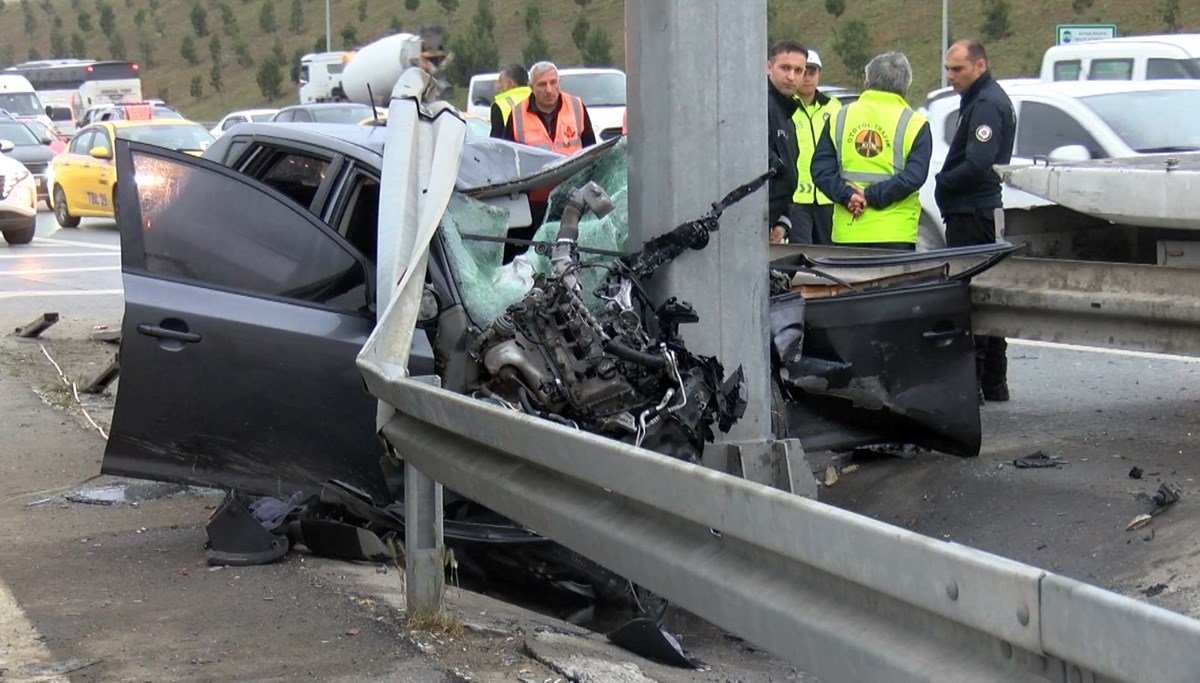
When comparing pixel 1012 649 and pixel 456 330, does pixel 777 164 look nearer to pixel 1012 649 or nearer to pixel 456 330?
pixel 456 330

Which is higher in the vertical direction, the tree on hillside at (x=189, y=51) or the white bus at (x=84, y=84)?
the tree on hillside at (x=189, y=51)

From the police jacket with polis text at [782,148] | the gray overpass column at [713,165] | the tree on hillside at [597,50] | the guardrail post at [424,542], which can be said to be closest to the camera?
the guardrail post at [424,542]

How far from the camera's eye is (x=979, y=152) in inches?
323

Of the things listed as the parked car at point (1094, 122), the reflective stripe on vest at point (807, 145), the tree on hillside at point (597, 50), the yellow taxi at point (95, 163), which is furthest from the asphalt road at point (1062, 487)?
the tree on hillside at point (597, 50)

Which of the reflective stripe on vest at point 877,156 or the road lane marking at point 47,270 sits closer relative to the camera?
the reflective stripe on vest at point 877,156

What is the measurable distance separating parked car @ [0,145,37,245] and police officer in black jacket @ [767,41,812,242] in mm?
12858

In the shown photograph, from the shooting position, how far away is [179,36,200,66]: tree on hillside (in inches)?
3027

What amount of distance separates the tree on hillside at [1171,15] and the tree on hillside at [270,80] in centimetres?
3716

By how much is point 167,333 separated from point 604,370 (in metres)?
Answer: 1.59

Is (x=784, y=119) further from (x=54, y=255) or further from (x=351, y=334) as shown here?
(x=54, y=255)

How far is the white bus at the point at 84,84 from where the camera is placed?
50938 millimetres

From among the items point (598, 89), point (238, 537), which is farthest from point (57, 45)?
point (238, 537)

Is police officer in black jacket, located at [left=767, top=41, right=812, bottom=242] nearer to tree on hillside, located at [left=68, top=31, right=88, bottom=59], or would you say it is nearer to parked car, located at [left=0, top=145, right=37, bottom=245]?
parked car, located at [left=0, top=145, right=37, bottom=245]

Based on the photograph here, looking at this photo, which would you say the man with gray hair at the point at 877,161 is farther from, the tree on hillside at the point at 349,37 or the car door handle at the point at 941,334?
the tree on hillside at the point at 349,37
